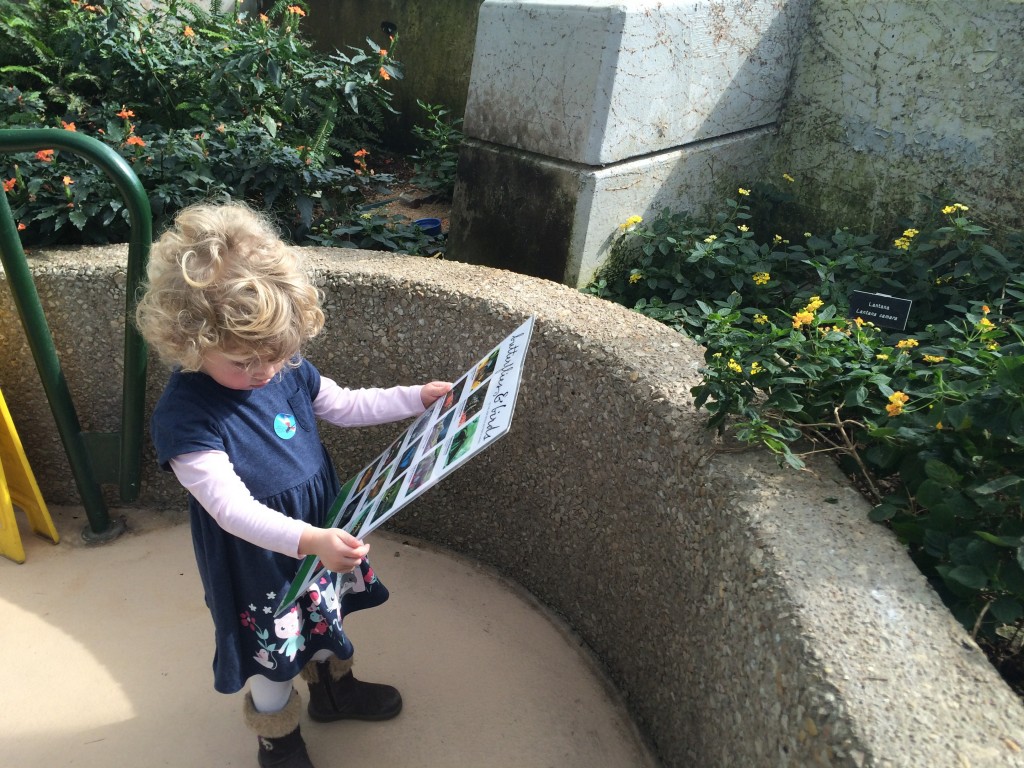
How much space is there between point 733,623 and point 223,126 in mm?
2580

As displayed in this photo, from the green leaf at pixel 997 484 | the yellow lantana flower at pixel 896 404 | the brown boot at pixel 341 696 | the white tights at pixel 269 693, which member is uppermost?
the yellow lantana flower at pixel 896 404

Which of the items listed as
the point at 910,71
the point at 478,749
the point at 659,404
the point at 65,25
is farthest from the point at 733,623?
the point at 65,25

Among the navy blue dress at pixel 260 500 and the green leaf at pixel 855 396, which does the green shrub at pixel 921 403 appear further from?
the navy blue dress at pixel 260 500

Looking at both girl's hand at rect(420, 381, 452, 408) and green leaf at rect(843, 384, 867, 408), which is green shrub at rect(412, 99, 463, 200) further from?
green leaf at rect(843, 384, 867, 408)

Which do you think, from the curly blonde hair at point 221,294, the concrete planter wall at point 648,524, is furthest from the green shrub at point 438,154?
the curly blonde hair at point 221,294

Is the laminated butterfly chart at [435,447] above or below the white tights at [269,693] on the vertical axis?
above

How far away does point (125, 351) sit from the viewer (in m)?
2.26

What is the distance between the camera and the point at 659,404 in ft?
5.78

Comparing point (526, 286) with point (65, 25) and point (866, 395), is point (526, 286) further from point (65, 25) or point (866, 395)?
point (65, 25)

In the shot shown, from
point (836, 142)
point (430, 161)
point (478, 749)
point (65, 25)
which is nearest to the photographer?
point (478, 749)

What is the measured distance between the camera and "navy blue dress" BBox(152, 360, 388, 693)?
1510 mm

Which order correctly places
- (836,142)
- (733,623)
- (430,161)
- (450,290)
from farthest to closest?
1. (430,161)
2. (836,142)
3. (450,290)
4. (733,623)

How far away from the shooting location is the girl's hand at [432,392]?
5.99 ft

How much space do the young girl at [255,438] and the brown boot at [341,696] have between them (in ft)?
0.30
